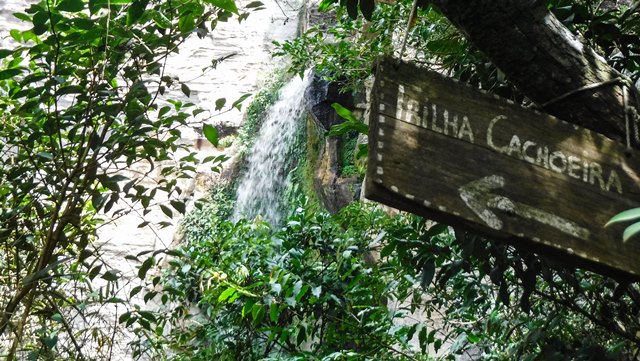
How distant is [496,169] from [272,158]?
293 inches

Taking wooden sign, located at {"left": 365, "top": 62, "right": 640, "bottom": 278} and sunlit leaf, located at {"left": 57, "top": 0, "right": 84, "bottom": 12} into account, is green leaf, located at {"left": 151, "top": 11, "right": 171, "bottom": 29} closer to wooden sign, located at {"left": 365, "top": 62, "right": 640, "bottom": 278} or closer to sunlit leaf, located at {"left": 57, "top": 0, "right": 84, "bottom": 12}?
sunlit leaf, located at {"left": 57, "top": 0, "right": 84, "bottom": 12}

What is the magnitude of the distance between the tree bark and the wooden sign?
114mm

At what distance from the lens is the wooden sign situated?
112cm

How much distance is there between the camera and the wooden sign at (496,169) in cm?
112

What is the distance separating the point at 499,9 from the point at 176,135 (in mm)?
1328

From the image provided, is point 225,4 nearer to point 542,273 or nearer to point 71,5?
point 71,5

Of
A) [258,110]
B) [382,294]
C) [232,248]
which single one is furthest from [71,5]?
[258,110]

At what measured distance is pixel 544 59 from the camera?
142 centimetres

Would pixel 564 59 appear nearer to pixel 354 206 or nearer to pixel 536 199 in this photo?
pixel 536 199

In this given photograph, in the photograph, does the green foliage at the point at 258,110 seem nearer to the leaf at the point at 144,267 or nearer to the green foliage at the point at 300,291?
the green foliage at the point at 300,291

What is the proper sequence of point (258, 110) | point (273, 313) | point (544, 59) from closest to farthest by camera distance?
1. point (544, 59)
2. point (273, 313)
3. point (258, 110)

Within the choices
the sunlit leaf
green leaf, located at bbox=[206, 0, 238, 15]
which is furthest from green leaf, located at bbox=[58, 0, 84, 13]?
green leaf, located at bbox=[206, 0, 238, 15]

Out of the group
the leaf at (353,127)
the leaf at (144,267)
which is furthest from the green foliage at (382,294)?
the leaf at (353,127)

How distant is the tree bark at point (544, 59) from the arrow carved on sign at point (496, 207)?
0.34 m
